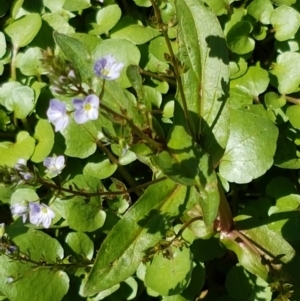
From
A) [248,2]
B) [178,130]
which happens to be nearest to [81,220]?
[178,130]

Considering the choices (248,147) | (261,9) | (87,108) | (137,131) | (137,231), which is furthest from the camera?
(261,9)

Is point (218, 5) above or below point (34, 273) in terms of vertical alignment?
above

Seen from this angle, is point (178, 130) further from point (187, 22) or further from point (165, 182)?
point (187, 22)

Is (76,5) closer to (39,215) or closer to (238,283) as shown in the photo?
(39,215)

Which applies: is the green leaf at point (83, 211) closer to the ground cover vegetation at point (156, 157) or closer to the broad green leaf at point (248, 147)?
the ground cover vegetation at point (156, 157)

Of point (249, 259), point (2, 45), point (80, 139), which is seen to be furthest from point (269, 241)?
point (2, 45)

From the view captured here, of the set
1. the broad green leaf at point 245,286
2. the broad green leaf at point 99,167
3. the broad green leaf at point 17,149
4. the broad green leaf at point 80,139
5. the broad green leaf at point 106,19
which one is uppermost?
the broad green leaf at point 106,19

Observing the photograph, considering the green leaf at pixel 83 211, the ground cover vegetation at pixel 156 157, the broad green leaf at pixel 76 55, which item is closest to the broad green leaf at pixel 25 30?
the ground cover vegetation at pixel 156 157
